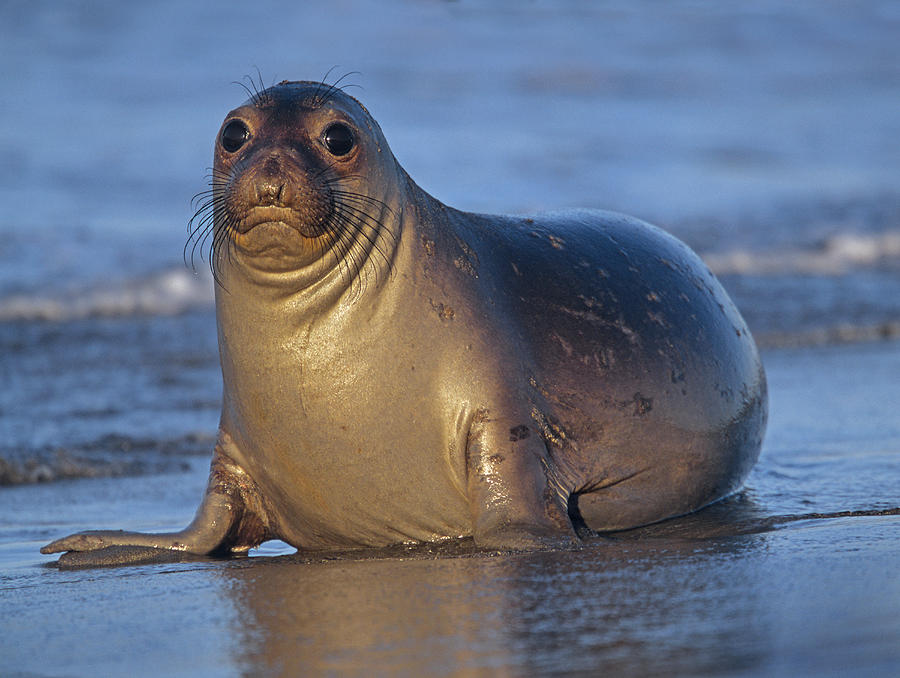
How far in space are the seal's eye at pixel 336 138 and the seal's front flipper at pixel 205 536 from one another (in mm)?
1177

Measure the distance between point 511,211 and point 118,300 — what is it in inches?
198

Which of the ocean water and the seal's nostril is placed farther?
the seal's nostril

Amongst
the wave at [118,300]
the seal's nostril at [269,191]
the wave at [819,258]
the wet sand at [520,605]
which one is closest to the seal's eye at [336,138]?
the seal's nostril at [269,191]

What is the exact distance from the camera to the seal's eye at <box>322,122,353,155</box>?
430 centimetres

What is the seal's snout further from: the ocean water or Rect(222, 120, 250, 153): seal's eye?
the ocean water

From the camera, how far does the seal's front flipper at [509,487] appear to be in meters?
4.15

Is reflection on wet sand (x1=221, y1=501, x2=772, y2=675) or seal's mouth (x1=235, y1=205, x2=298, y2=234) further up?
seal's mouth (x1=235, y1=205, x2=298, y2=234)

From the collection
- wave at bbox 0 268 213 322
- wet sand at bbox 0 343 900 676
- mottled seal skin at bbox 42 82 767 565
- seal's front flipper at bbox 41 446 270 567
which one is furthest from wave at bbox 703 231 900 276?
seal's front flipper at bbox 41 446 270 567

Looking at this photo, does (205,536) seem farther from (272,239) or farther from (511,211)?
(511,211)

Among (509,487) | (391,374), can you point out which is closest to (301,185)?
(391,374)

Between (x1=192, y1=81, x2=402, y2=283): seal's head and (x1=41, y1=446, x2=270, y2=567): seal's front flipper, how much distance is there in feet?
2.45

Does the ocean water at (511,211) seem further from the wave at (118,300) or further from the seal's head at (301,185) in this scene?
the seal's head at (301,185)

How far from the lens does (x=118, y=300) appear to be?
39.8 ft

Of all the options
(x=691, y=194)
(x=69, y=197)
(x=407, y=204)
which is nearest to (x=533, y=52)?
(x=691, y=194)
